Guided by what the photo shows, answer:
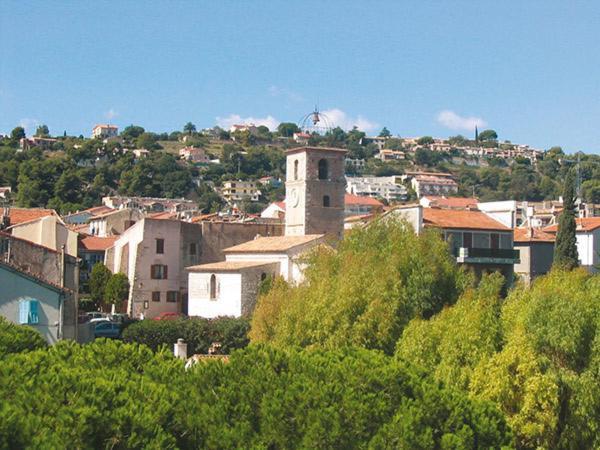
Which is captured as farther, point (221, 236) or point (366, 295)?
point (221, 236)

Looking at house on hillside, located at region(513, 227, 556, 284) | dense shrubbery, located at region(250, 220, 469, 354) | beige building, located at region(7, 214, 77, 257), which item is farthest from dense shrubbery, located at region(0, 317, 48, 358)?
house on hillside, located at region(513, 227, 556, 284)

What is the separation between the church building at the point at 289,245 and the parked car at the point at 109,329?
579cm

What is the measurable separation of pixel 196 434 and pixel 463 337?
469 inches

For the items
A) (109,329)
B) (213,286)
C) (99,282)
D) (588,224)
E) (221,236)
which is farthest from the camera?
(588,224)

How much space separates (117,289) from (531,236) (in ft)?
86.6

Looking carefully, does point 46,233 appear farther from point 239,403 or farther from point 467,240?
point 239,403

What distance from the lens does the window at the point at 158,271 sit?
60719mm

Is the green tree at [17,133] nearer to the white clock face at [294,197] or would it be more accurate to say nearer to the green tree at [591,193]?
the green tree at [591,193]

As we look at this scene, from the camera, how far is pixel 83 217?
9562 cm

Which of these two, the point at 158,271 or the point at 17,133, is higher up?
the point at 17,133

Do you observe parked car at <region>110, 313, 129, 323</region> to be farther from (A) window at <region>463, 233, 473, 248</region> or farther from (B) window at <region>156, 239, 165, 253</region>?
(A) window at <region>463, 233, 473, 248</region>

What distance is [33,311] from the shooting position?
32.8m

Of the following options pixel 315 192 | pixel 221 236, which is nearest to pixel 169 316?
pixel 221 236

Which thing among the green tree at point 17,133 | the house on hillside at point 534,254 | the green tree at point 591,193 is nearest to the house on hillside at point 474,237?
the house on hillside at point 534,254
